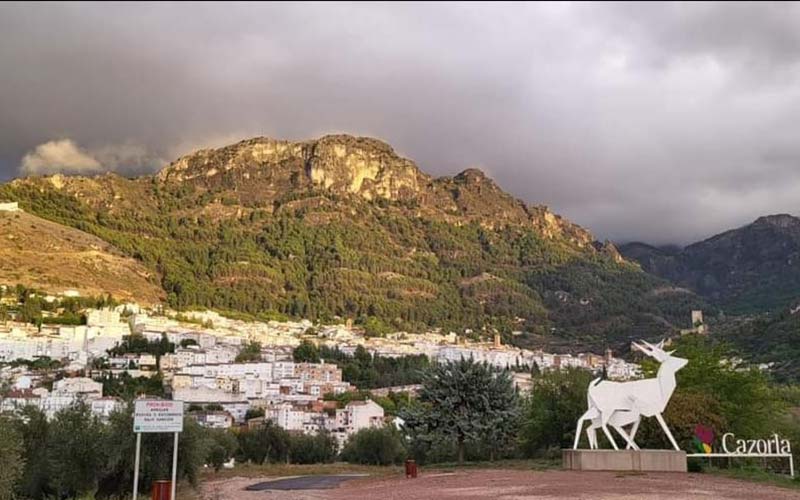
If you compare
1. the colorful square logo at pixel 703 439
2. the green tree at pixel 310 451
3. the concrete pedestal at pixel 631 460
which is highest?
the colorful square logo at pixel 703 439

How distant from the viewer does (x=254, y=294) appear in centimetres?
18212

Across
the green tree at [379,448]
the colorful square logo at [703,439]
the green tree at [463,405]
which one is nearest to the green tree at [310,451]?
the green tree at [379,448]

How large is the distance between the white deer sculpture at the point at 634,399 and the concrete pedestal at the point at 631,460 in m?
0.40

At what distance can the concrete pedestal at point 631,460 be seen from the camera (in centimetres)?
2442

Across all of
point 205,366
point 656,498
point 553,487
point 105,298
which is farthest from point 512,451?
point 105,298

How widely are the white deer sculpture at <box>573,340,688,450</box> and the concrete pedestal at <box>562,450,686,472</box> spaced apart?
1.31ft

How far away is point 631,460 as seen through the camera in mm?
24656

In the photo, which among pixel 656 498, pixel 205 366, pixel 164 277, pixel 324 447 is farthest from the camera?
pixel 164 277

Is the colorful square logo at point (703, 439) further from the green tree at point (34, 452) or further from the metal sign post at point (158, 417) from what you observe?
the green tree at point (34, 452)

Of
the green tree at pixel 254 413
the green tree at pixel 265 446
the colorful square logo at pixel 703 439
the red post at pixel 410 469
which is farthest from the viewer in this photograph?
the green tree at pixel 254 413

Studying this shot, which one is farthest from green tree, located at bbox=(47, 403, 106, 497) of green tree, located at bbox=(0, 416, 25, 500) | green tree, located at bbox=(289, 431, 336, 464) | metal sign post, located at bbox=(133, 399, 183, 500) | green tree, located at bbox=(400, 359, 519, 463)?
green tree, located at bbox=(289, 431, 336, 464)

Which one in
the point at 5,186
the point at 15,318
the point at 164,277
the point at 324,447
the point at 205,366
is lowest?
the point at 324,447

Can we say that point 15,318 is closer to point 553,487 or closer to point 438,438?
point 438,438

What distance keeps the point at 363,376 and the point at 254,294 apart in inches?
2568
